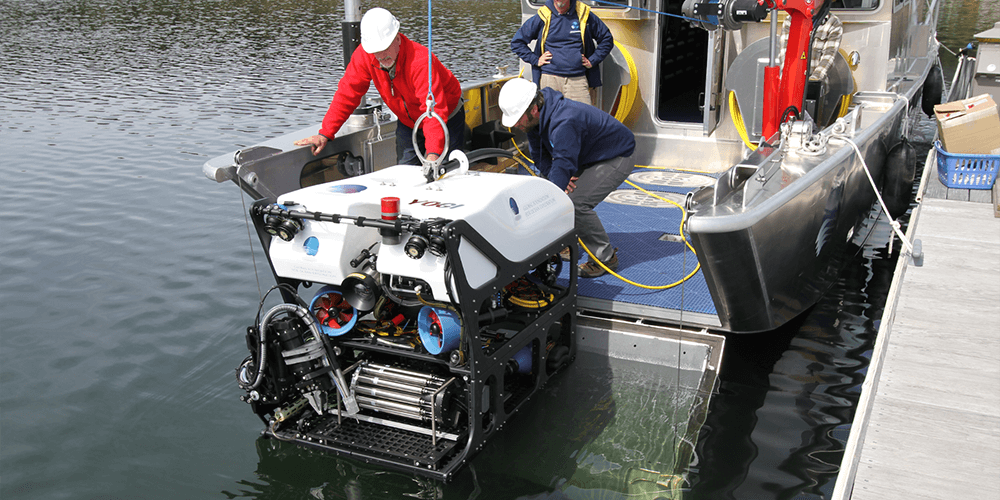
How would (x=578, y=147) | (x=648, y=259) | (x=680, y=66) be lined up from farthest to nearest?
(x=680, y=66), (x=648, y=259), (x=578, y=147)

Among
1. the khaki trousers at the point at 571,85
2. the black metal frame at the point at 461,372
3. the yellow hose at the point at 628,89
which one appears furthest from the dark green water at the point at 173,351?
the khaki trousers at the point at 571,85

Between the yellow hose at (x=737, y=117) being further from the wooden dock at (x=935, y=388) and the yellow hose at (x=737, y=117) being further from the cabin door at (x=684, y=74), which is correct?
the wooden dock at (x=935, y=388)

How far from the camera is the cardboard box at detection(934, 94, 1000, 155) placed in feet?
17.0

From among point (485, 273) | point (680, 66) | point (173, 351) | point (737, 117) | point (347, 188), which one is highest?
point (680, 66)

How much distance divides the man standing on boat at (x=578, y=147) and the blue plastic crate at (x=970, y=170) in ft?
7.59

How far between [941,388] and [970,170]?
2996mm

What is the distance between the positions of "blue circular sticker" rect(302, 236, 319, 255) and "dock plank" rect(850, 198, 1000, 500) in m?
2.32

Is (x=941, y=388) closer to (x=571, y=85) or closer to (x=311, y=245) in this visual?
(x=311, y=245)

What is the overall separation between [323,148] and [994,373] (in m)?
3.52

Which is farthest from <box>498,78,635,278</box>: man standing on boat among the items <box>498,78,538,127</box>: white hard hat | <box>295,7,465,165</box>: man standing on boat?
<box>295,7,465,165</box>: man standing on boat

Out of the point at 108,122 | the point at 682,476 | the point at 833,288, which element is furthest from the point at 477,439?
the point at 108,122

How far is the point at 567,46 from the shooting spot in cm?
629

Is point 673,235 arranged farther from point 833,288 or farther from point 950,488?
point 950,488

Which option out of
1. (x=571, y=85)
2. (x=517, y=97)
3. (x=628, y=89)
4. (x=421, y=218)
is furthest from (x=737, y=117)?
(x=421, y=218)
